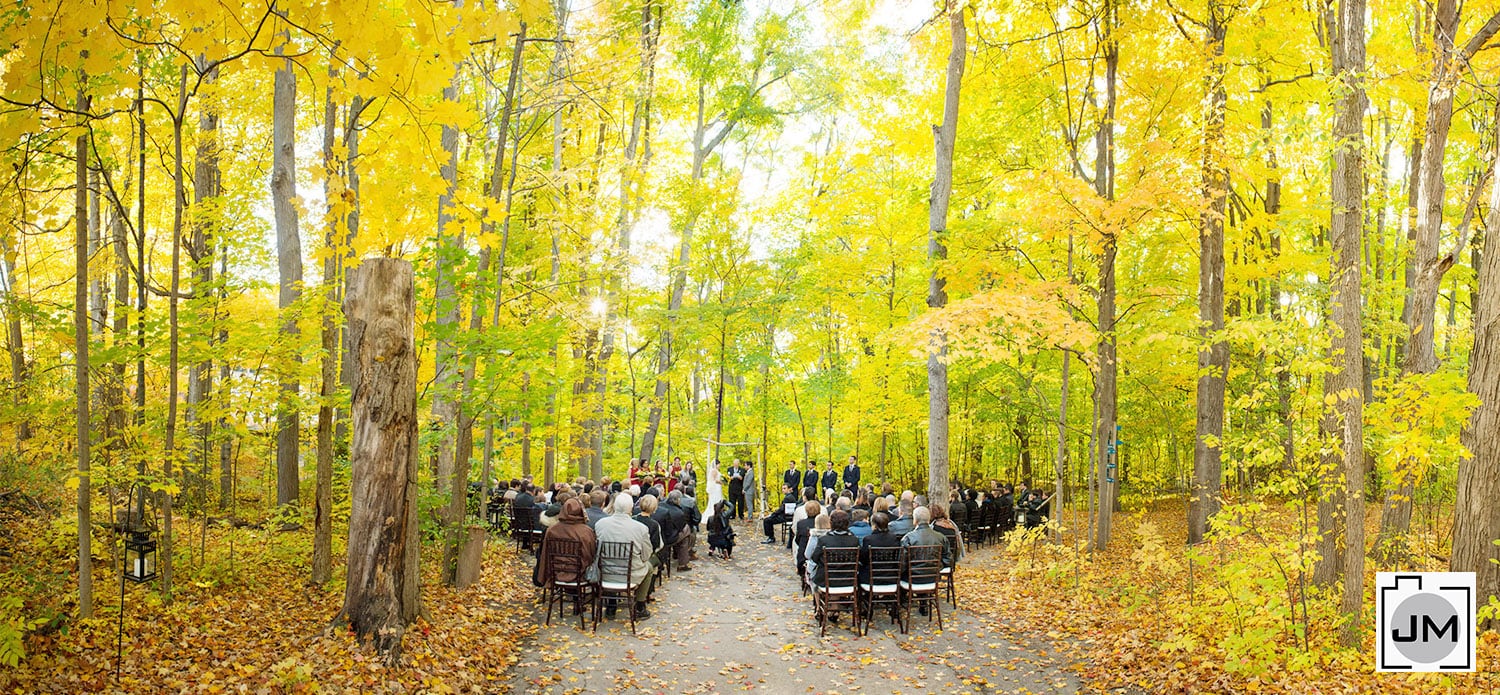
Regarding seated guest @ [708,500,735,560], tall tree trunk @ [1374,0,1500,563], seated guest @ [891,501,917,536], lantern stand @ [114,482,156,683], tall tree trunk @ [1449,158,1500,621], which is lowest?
seated guest @ [708,500,735,560]

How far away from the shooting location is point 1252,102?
12.3 m

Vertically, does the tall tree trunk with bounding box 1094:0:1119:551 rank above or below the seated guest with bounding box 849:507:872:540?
above

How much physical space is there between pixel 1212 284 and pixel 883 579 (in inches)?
254

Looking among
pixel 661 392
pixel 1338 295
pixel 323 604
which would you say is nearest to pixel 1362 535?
pixel 1338 295

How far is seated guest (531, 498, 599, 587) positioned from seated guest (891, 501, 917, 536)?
10.7ft

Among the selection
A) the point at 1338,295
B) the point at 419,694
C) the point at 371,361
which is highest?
the point at 1338,295

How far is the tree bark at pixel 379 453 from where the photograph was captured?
6.04 m

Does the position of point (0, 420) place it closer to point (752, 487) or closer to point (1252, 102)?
point (752, 487)

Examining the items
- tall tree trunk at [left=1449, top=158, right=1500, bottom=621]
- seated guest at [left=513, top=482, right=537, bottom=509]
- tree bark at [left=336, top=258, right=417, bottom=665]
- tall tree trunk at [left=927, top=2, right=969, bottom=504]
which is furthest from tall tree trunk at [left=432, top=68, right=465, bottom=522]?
tall tree trunk at [left=1449, top=158, right=1500, bottom=621]

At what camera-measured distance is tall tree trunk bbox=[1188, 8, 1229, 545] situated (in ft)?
30.3

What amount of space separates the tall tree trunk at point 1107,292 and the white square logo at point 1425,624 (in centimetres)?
467

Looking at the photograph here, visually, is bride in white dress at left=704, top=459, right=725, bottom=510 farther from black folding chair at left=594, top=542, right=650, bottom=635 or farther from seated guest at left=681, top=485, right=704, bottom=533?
black folding chair at left=594, top=542, right=650, bottom=635

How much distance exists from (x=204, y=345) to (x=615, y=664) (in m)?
4.51

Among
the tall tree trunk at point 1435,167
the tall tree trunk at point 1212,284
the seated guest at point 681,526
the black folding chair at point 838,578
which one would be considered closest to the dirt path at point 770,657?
the black folding chair at point 838,578
